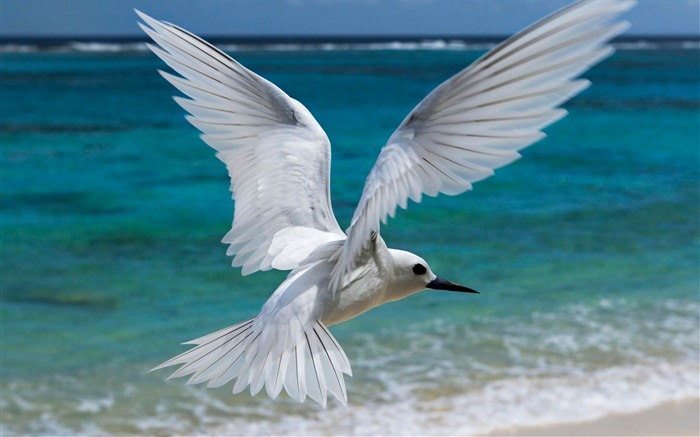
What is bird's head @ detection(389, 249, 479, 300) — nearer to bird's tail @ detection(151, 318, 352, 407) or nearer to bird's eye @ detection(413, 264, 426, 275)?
bird's eye @ detection(413, 264, 426, 275)

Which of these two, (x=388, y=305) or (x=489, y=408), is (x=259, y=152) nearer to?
(x=489, y=408)

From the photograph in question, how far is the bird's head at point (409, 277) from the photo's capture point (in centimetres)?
167

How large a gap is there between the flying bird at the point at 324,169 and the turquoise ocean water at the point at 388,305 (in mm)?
2183

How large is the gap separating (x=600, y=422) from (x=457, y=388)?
683 mm

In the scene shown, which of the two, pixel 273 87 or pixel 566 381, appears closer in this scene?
pixel 273 87

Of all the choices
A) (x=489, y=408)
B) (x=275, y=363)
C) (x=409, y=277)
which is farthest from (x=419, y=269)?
(x=489, y=408)

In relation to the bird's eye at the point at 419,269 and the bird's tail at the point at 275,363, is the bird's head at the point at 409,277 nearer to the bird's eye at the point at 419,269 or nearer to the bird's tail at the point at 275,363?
the bird's eye at the point at 419,269

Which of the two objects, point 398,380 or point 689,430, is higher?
point 398,380

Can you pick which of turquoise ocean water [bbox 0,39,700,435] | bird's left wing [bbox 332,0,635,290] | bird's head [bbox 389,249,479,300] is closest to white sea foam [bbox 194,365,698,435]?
turquoise ocean water [bbox 0,39,700,435]

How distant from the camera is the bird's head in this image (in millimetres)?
1672

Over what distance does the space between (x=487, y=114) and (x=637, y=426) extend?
288 cm

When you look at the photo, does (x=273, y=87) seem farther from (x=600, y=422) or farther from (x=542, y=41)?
(x=600, y=422)

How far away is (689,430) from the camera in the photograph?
12.7ft

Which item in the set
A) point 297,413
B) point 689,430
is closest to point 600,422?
point 689,430
